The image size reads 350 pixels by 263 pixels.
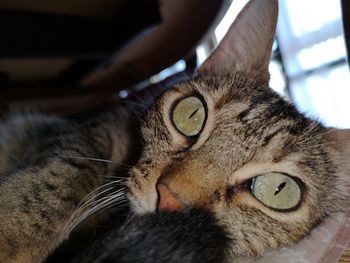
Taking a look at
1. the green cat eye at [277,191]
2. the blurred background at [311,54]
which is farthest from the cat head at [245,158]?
the blurred background at [311,54]

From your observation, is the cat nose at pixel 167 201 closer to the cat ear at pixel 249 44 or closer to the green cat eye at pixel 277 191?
the green cat eye at pixel 277 191

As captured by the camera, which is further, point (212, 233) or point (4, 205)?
point (4, 205)

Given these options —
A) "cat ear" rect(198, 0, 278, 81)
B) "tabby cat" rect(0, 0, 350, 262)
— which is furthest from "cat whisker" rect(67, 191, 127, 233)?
"cat ear" rect(198, 0, 278, 81)

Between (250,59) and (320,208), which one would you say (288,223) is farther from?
(250,59)

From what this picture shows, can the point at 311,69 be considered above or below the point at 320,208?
above

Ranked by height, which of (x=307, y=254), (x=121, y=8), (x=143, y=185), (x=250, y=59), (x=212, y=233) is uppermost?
(x=121, y=8)

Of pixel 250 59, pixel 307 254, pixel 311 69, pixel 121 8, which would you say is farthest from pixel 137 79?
pixel 311 69

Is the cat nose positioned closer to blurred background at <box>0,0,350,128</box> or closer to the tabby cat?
the tabby cat

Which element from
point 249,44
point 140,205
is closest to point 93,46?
point 249,44
